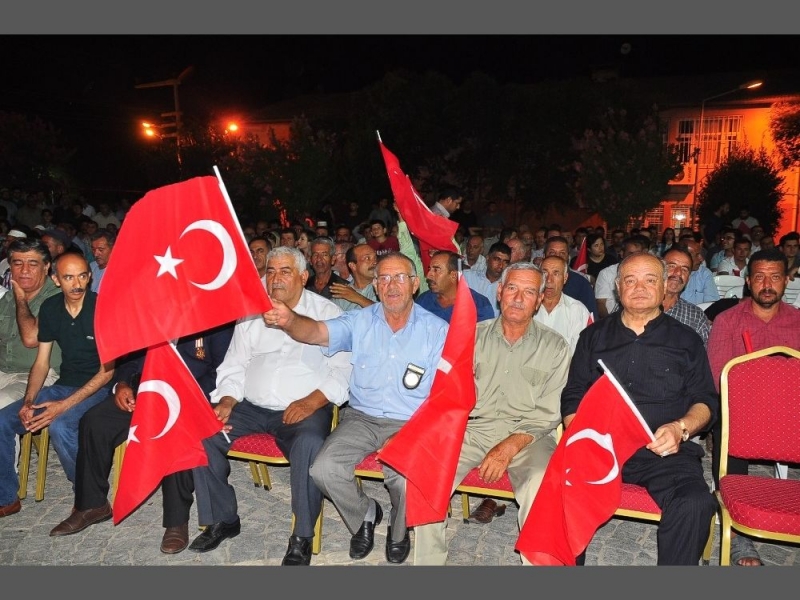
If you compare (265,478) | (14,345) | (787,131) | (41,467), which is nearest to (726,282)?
(265,478)

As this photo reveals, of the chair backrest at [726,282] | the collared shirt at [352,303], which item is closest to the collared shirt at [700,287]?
the chair backrest at [726,282]

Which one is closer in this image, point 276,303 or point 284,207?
point 276,303

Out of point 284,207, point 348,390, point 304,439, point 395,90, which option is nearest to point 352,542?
point 304,439

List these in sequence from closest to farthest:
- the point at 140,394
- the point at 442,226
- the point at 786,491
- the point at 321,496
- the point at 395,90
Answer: the point at 786,491
the point at 140,394
the point at 321,496
the point at 442,226
the point at 395,90

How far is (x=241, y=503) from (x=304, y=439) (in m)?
1.11

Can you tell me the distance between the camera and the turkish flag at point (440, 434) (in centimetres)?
338

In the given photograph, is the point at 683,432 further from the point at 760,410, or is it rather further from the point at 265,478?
the point at 265,478

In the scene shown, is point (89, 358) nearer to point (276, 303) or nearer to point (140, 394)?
point (140, 394)

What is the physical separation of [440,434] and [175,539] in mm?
1875

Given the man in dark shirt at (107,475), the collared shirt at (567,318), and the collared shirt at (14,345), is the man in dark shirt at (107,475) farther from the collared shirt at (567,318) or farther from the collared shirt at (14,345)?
the collared shirt at (567,318)

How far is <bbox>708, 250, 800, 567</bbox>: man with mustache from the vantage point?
4.36 meters

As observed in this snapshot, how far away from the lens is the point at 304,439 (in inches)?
153

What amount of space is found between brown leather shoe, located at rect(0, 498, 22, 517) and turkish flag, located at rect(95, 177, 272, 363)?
2052mm

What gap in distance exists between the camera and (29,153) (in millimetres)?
28000
